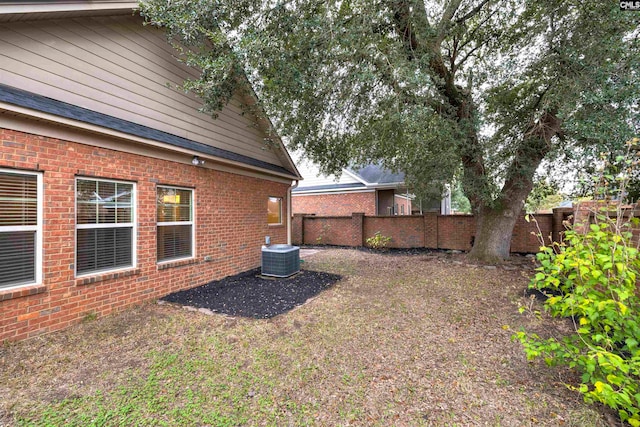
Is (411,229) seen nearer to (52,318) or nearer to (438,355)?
(438,355)

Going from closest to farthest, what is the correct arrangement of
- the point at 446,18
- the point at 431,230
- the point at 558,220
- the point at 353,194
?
the point at 446,18 → the point at 558,220 → the point at 431,230 → the point at 353,194

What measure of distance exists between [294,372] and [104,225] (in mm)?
3946

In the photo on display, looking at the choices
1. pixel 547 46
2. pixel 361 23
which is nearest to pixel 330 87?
pixel 361 23

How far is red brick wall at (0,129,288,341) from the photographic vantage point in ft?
11.9

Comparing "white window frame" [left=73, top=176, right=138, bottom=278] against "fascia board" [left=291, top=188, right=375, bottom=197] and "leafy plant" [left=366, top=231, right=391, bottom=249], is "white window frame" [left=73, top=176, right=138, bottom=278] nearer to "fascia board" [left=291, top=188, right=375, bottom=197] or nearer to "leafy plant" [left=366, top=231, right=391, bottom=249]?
"leafy plant" [left=366, top=231, right=391, bottom=249]

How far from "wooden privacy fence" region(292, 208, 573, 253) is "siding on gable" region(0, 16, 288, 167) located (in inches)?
327

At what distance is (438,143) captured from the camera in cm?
664

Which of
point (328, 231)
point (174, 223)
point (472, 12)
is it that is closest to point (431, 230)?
point (328, 231)

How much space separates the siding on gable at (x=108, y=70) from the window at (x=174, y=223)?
136 cm

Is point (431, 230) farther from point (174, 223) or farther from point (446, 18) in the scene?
point (174, 223)

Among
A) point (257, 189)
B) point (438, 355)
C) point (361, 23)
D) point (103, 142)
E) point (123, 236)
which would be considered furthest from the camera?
point (257, 189)

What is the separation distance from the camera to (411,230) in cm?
1258

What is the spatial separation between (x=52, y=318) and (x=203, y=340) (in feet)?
7.13

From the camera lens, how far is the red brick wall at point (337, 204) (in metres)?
16.2
